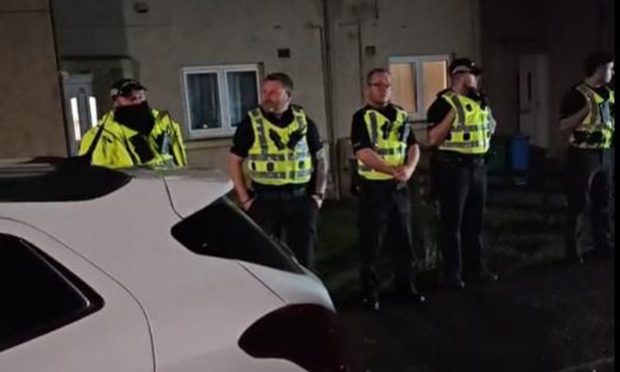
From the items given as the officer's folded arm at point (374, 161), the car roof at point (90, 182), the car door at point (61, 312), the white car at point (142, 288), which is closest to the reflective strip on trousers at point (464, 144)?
the officer's folded arm at point (374, 161)

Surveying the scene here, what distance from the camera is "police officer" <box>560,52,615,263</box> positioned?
5559 mm

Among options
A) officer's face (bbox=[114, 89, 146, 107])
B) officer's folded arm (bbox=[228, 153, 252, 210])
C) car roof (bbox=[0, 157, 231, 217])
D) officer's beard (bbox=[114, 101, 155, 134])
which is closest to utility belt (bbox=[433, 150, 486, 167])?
officer's folded arm (bbox=[228, 153, 252, 210])

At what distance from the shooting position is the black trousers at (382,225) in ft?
15.7

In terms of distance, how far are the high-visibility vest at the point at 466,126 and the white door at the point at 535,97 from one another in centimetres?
689

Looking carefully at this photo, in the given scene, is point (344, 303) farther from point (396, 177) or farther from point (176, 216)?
point (176, 216)

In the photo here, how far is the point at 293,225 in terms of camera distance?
4.50 m

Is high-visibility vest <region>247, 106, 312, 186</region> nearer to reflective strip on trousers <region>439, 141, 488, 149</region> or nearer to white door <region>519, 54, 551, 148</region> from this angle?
reflective strip on trousers <region>439, 141, 488, 149</region>

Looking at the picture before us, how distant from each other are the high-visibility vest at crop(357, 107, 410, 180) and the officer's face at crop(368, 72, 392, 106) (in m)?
0.09

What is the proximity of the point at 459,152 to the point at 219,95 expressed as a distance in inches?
205

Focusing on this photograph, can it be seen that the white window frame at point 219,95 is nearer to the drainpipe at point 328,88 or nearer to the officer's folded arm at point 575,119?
the drainpipe at point 328,88

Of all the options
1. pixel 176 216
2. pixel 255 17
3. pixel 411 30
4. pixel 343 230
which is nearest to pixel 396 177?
pixel 176 216

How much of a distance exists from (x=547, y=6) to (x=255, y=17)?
5.45m

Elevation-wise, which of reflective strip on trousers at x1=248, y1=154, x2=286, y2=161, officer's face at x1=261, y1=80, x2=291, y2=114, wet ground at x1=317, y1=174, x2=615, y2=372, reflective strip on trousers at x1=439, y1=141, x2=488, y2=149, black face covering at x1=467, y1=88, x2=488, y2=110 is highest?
officer's face at x1=261, y1=80, x2=291, y2=114

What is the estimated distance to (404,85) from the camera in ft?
35.5
